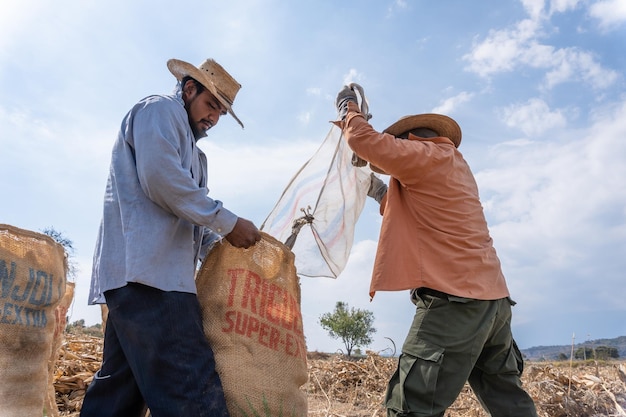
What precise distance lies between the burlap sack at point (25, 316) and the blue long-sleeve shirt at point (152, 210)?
0.43m

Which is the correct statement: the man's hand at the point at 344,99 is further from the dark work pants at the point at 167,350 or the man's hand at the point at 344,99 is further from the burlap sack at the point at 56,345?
the burlap sack at the point at 56,345

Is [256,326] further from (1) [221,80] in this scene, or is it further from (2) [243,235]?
(1) [221,80]

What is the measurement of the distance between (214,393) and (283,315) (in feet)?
1.71

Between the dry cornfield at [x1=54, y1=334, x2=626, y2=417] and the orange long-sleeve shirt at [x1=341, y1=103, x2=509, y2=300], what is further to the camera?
the dry cornfield at [x1=54, y1=334, x2=626, y2=417]

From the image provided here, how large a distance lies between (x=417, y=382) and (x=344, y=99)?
1.80 m

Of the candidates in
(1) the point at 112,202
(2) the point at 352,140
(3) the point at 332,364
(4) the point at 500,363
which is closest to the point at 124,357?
(1) the point at 112,202

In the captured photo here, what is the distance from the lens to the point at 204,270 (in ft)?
7.76

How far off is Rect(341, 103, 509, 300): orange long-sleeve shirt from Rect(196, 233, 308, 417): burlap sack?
55 cm

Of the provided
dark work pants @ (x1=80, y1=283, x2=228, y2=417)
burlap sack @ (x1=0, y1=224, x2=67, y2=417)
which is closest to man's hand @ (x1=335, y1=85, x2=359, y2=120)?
dark work pants @ (x1=80, y1=283, x2=228, y2=417)

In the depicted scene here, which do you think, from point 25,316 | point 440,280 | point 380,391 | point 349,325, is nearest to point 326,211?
point 440,280

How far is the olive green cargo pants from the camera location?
238 cm

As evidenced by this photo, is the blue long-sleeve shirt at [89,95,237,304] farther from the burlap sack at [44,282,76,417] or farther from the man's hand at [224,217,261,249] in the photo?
the burlap sack at [44,282,76,417]

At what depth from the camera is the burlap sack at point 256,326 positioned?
2.14 meters

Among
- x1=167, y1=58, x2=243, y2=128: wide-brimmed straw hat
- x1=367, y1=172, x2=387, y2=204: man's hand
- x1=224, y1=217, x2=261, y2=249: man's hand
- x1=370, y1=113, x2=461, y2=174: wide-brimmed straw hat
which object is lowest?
x1=224, y1=217, x2=261, y2=249: man's hand
